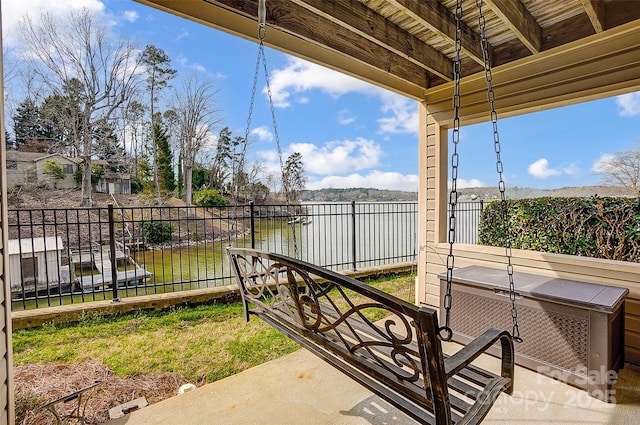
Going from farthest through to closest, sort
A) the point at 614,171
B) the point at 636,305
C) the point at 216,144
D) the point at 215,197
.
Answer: the point at 216,144 → the point at 215,197 → the point at 614,171 → the point at 636,305

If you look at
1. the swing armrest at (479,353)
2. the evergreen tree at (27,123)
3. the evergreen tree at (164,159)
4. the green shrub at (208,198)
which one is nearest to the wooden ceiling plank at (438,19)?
the swing armrest at (479,353)

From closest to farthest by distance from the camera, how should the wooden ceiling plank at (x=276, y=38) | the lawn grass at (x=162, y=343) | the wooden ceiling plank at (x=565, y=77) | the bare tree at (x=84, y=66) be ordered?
the wooden ceiling plank at (x=276, y=38) < the wooden ceiling plank at (x=565, y=77) < the lawn grass at (x=162, y=343) < the bare tree at (x=84, y=66)

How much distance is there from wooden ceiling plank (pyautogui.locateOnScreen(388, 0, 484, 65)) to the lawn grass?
8.88ft

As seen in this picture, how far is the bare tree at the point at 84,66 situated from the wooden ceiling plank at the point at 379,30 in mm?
8553

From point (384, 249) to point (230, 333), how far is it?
11.8 feet

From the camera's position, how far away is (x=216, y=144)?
28.0 feet

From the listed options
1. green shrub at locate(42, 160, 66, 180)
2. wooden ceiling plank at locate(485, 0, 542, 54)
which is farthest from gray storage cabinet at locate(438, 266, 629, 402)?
green shrub at locate(42, 160, 66, 180)

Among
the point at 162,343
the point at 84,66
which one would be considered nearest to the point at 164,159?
the point at 84,66

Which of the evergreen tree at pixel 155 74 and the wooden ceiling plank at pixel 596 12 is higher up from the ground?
the evergreen tree at pixel 155 74

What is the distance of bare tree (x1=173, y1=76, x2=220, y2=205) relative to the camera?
337 inches

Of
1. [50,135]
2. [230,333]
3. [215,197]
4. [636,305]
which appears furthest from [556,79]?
[50,135]

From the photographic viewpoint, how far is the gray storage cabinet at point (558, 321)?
1840 millimetres

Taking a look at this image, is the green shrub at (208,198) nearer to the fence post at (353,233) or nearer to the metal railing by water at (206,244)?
the metal railing by water at (206,244)

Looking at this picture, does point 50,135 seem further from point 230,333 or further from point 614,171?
point 614,171
